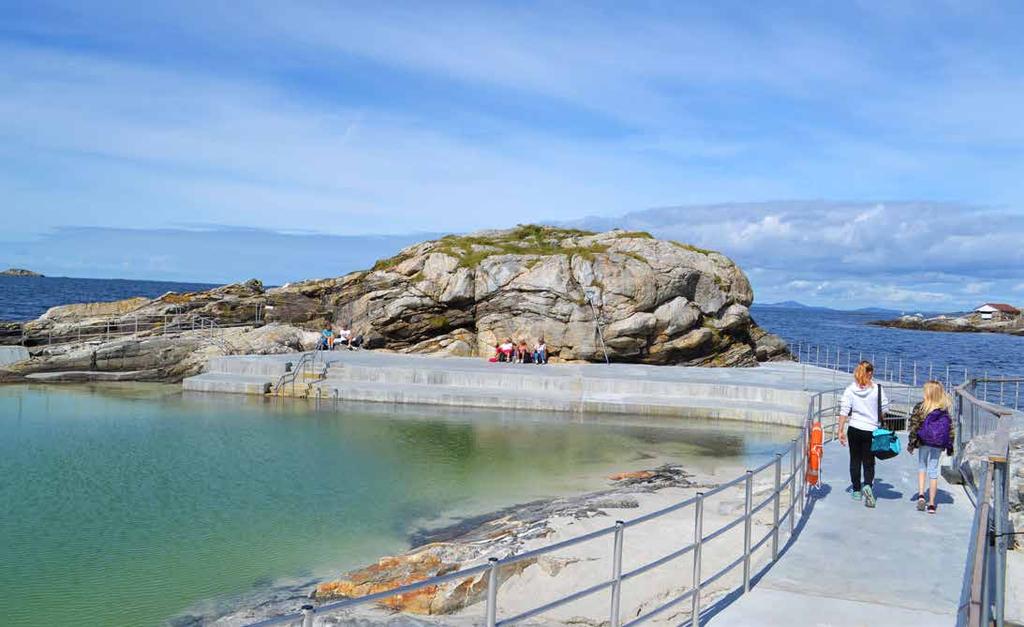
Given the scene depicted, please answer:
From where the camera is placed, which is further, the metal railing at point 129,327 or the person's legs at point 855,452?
the metal railing at point 129,327

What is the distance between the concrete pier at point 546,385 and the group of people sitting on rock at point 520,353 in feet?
4.65

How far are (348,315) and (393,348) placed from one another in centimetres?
288

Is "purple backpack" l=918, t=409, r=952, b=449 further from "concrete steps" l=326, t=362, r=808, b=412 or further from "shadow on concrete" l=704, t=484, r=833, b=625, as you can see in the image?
"concrete steps" l=326, t=362, r=808, b=412

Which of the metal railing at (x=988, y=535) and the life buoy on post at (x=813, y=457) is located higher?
the metal railing at (x=988, y=535)

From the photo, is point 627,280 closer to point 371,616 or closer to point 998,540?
point 371,616

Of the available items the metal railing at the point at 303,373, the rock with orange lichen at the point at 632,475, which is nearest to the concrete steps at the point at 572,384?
the metal railing at the point at 303,373

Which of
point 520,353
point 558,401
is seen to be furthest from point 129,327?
point 558,401

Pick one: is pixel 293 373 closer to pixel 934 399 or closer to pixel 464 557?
pixel 464 557

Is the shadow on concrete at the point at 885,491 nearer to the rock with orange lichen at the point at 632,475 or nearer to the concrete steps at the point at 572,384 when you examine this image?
the rock with orange lichen at the point at 632,475

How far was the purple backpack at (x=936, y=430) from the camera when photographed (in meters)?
10.5

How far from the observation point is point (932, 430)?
10.5m

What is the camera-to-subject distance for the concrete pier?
25.4m

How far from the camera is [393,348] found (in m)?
37.1

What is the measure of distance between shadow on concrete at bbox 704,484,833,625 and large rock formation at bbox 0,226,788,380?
72.9 feet
